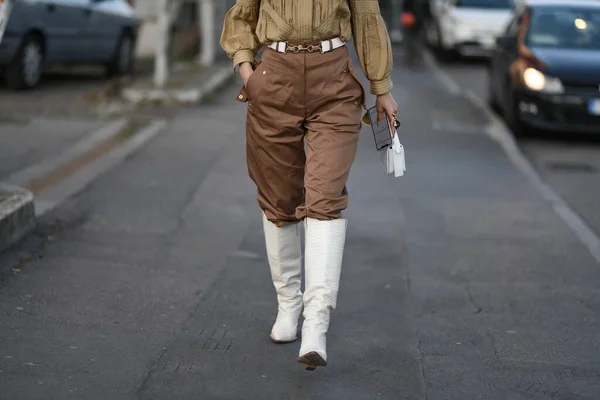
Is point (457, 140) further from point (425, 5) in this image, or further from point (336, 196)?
point (425, 5)

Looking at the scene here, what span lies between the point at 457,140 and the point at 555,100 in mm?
1130

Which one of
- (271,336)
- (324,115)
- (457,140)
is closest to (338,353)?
(271,336)

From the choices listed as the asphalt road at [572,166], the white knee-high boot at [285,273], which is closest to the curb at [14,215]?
the white knee-high boot at [285,273]

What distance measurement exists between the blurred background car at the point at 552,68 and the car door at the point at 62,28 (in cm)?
556

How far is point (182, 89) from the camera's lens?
14445 millimetres

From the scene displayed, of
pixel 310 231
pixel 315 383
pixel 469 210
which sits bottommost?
pixel 469 210

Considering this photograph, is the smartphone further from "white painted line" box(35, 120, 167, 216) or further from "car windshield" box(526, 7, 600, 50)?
"car windshield" box(526, 7, 600, 50)

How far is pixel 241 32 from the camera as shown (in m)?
4.90

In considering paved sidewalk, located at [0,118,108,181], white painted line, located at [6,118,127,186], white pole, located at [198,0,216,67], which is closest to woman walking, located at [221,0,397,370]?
white painted line, located at [6,118,127,186]

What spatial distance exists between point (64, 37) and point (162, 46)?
50.8 inches

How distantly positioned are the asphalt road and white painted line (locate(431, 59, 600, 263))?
0.25 feet

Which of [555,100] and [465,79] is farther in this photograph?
[465,79]

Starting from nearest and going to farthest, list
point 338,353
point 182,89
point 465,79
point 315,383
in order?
1. point 315,383
2. point 338,353
3. point 182,89
4. point 465,79

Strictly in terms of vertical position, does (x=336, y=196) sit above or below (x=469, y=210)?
above
